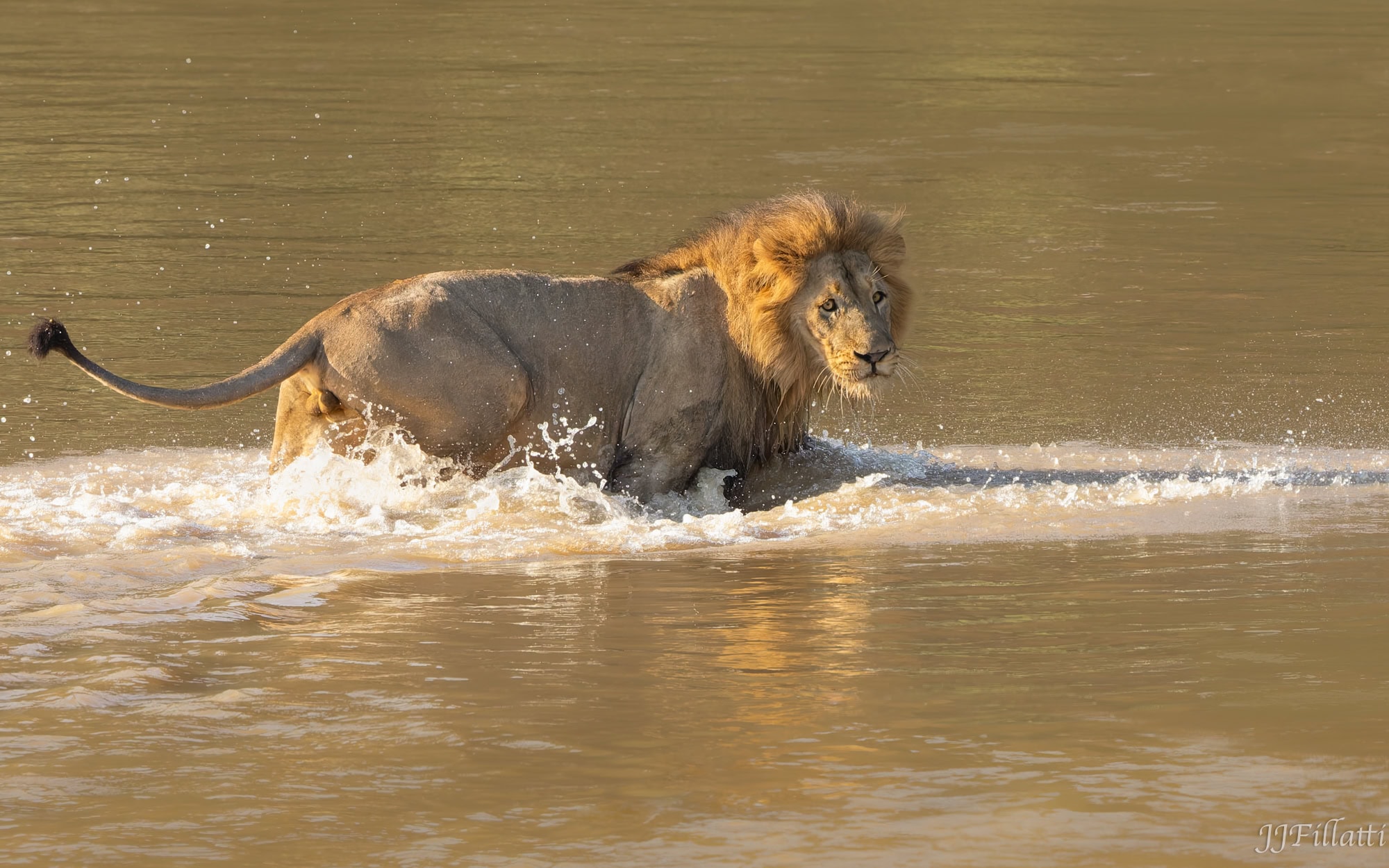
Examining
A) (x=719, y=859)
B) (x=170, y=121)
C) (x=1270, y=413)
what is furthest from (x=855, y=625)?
(x=170, y=121)

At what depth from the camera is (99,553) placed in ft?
22.6

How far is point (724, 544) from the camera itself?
7.18 metres

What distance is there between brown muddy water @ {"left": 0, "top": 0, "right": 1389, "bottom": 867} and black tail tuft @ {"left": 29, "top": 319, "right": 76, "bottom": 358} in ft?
1.98

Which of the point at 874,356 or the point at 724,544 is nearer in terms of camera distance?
the point at 724,544

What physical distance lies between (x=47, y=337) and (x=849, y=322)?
288 centimetres

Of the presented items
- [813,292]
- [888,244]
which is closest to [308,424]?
[813,292]

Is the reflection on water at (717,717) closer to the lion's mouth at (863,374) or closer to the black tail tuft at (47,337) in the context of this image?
the black tail tuft at (47,337)

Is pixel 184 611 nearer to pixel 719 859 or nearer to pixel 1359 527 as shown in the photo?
pixel 719 859

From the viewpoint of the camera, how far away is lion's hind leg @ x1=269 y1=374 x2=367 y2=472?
7805 millimetres

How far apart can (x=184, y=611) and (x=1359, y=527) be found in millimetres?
3829

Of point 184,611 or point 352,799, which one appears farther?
point 184,611

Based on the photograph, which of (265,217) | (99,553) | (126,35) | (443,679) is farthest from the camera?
(126,35)
